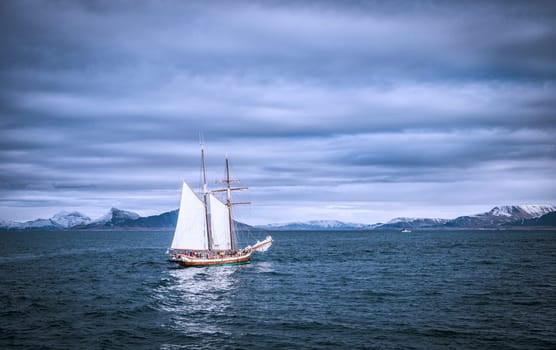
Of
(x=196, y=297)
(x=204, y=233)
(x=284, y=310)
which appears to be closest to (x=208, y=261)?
(x=204, y=233)

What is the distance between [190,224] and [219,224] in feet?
22.7

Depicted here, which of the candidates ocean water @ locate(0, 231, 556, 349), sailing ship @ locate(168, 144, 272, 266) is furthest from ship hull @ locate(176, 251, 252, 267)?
ocean water @ locate(0, 231, 556, 349)

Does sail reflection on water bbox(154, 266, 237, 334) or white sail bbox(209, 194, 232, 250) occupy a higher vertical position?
white sail bbox(209, 194, 232, 250)

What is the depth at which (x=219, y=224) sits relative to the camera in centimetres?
9938

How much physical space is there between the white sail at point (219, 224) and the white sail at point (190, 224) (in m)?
2.09

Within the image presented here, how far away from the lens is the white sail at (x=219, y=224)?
9812 cm

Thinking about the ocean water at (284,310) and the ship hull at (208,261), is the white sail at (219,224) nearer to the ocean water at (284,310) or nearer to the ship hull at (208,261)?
the ship hull at (208,261)

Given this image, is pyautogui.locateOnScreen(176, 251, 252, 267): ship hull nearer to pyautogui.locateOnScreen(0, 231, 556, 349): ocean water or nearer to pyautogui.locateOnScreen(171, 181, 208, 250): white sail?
pyautogui.locateOnScreen(171, 181, 208, 250): white sail

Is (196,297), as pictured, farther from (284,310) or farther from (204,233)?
(204,233)

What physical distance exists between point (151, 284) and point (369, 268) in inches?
1656

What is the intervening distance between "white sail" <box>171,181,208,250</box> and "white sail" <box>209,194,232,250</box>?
2.09m

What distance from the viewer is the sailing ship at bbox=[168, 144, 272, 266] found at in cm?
9444

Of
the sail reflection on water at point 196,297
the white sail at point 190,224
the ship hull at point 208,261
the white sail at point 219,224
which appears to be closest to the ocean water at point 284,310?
the sail reflection on water at point 196,297

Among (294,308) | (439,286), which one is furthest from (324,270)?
(294,308)
